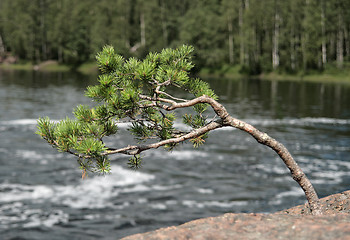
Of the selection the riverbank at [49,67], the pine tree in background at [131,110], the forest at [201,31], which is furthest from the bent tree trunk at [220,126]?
the riverbank at [49,67]

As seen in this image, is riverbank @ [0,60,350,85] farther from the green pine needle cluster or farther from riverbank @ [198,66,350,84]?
the green pine needle cluster

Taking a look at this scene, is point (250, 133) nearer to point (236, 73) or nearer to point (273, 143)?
point (273, 143)

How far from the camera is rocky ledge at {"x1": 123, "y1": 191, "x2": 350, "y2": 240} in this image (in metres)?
3.94

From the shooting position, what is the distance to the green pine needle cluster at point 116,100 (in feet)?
15.6

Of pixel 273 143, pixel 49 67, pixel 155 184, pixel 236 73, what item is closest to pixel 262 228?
pixel 273 143

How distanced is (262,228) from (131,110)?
80.7 inches

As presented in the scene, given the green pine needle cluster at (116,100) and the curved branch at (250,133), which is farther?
the curved branch at (250,133)

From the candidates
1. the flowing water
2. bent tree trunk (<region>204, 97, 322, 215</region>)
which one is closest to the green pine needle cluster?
bent tree trunk (<region>204, 97, 322, 215</region>)

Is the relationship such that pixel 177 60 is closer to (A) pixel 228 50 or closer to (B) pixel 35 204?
(B) pixel 35 204

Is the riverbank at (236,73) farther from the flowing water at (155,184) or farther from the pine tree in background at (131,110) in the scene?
the pine tree in background at (131,110)

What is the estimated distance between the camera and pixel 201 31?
93250 mm

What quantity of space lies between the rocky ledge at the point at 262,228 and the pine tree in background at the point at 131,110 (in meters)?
1.05

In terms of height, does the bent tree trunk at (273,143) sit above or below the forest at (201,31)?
below

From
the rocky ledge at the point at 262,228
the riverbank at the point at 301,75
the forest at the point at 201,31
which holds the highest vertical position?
the forest at the point at 201,31
